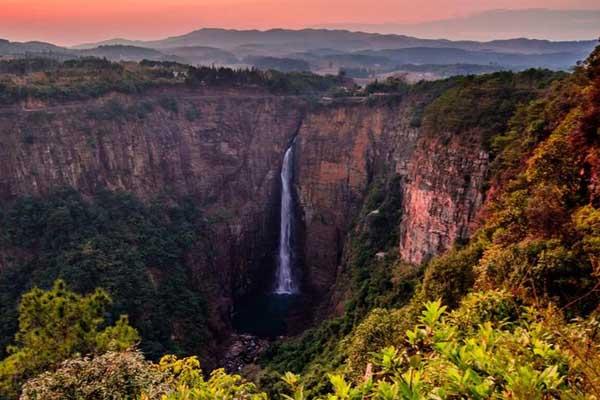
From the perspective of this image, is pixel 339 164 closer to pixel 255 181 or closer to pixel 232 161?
pixel 255 181

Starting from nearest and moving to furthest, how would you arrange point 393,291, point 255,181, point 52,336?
point 52,336 → point 393,291 → point 255,181

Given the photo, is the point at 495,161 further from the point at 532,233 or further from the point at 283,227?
the point at 283,227

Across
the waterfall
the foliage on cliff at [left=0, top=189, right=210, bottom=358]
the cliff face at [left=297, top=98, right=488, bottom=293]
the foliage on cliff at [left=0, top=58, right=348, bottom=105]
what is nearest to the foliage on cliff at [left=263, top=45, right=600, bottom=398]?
the foliage on cliff at [left=0, top=189, right=210, bottom=358]

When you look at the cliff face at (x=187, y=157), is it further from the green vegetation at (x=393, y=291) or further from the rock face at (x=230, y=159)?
the green vegetation at (x=393, y=291)

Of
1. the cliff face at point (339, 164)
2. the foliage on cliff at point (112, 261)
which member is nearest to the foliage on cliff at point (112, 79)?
the foliage on cliff at point (112, 261)

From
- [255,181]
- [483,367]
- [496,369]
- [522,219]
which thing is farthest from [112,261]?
[496,369]

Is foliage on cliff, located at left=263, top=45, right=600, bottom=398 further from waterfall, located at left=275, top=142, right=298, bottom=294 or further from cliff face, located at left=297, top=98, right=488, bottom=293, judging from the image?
waterfall, located at left=275, top=142, right=298, bottom=294

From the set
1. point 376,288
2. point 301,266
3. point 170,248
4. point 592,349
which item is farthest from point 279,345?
point 592,349
